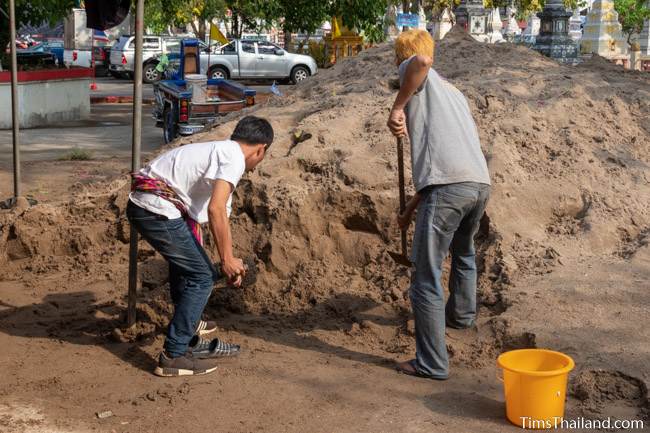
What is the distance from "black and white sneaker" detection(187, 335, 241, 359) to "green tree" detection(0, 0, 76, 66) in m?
10.6

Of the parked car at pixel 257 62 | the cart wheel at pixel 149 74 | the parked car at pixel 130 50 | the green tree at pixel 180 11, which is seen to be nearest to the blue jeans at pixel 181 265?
the green tree at pixel 180 11

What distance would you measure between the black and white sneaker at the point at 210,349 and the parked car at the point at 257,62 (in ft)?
77.7

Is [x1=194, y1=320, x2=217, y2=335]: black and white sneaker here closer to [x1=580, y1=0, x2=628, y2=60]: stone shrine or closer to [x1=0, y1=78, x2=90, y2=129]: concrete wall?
[x1=0, y1=78, x2=90, y2=129]: concrete wall

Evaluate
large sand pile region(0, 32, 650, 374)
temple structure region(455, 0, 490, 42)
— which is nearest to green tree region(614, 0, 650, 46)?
temple structure region(455, 0, 490, 42)

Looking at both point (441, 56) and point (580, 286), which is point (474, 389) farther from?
point (441, 56)

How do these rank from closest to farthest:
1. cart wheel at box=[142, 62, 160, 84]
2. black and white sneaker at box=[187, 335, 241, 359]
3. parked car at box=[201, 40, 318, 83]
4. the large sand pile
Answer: black and white sneaker at box=[187, 335, 241, 359], the large sand pile, parked car at box=[201, 40, 318, 83], cart wheel at box=[142, 62, 160, 84]

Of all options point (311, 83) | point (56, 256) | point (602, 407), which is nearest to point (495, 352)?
point (602, 407)

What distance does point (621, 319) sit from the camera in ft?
16.5

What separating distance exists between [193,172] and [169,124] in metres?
9.24

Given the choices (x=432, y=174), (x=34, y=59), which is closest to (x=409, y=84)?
(x=432, y=174)

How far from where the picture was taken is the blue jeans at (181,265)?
4.63 m

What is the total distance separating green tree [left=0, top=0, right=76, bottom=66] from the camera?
581 inches

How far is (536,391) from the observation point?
A: 3924 mm

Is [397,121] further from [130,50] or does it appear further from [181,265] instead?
[130,50]
